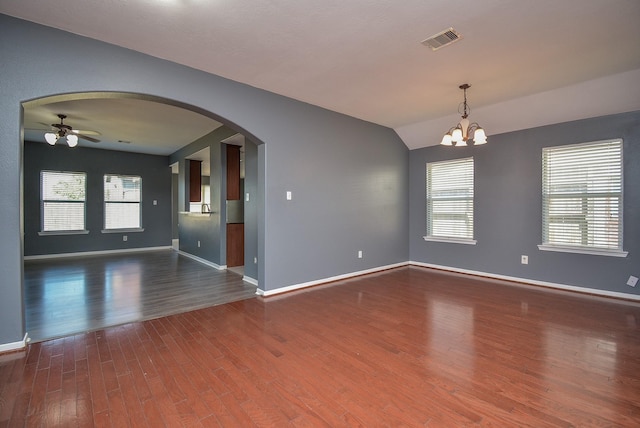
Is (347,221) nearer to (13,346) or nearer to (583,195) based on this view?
(583,195)

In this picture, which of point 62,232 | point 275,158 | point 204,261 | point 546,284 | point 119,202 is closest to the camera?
point 275,158

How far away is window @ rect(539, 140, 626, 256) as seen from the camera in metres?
4.09

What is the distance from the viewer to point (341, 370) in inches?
89.7

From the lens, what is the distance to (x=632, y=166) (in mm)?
3936

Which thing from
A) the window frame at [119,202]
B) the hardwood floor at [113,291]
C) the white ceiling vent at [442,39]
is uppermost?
the white ceiling vent at [442,39]

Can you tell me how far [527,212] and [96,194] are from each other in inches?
389

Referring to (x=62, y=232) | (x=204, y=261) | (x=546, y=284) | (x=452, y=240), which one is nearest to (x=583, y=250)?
(x=546, y=284)

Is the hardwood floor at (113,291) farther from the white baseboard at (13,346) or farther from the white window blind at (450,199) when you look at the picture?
the white window blind at (450,199)

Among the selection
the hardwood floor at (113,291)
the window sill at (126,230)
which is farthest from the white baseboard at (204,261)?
the window sill at (126,230)

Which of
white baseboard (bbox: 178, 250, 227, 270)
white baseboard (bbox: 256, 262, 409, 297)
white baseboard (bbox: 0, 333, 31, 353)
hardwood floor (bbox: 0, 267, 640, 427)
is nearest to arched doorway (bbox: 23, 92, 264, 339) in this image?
white baseboard (bbox: 256, 262, 409, 297)

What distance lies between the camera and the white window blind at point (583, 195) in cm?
409

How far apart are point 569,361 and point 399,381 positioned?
147cm

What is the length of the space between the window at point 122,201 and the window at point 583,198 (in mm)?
9679

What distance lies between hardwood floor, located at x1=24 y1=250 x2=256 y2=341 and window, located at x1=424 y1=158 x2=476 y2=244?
3.84 meters
